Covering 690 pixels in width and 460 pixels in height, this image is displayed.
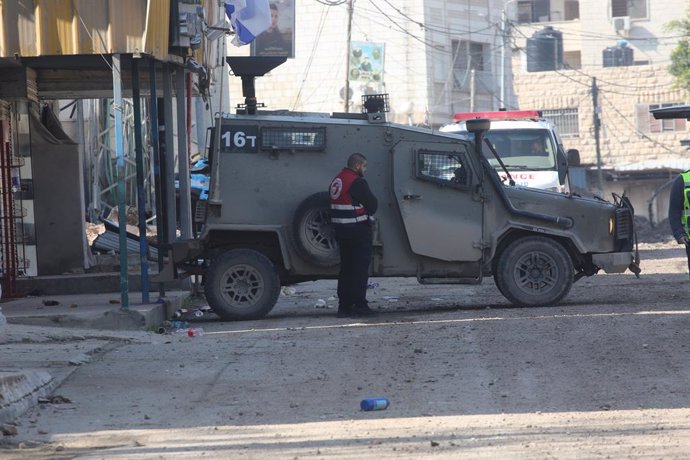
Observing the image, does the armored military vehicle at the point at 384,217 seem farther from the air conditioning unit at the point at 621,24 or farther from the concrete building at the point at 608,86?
the air conditioning unit at the point at 621,24

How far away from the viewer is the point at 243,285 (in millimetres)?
13930

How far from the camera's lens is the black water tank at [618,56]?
64.6 meters

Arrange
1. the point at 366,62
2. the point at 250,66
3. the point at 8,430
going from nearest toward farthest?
1. the point at 8,430
2. the point at 250,66
3. the point at 366,62

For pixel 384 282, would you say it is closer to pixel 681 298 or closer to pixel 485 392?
pixel 681 298

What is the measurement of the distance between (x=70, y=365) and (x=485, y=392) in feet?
11.5

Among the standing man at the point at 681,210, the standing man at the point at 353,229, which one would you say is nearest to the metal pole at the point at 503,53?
the standing man at the point at 681,210

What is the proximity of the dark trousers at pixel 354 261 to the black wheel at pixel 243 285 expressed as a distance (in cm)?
77

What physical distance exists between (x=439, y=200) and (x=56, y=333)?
4690 mm

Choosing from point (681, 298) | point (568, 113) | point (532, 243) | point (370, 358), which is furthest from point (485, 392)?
point (568, 113)

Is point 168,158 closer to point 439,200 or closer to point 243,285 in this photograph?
point 243,285

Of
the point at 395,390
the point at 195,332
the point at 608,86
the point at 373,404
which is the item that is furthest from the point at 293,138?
the point at 608,86

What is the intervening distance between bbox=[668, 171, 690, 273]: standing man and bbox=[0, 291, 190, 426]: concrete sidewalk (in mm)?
5937

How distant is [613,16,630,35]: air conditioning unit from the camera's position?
6519cm

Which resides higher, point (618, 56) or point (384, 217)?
point (618, 56)
